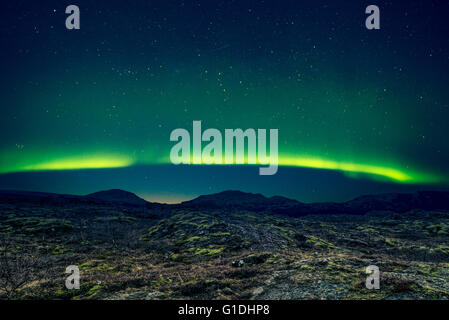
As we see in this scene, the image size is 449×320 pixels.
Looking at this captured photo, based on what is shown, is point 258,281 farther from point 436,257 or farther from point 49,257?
point 436,257

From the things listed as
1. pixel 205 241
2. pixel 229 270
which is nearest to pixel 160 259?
pixel 205 241

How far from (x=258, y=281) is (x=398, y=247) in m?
43.1

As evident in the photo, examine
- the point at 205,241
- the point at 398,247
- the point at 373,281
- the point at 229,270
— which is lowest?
the point at 398,247

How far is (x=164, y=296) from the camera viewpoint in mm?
14922

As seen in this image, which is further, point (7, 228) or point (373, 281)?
point (7, 228)

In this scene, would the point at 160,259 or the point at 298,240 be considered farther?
the point at 298,240

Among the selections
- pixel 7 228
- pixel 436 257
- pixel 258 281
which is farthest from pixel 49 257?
pixel 436 257
